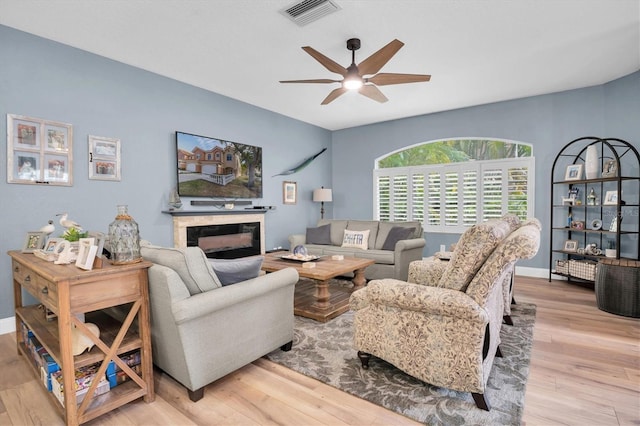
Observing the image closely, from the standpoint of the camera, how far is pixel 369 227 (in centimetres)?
550

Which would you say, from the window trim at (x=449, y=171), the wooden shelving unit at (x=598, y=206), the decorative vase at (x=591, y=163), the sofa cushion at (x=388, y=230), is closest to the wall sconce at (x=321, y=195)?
the window trim at (x=449, y=171)

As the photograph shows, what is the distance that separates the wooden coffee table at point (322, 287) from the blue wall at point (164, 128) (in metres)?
1.69

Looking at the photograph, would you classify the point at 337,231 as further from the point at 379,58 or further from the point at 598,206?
the point at 598,206

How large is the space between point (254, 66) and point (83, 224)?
2630 mm

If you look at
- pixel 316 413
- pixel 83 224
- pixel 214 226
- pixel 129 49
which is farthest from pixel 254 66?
pixel 316 413

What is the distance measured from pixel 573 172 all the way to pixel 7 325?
273 inches

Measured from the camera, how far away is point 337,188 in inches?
288

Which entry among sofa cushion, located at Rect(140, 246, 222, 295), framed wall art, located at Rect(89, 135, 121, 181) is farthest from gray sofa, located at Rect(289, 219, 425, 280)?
sofa cushion, located at Rect(140, 246, 222, 295)

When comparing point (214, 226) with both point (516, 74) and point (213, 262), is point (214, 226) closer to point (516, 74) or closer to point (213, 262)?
point (213, 262)

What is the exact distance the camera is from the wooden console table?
5.43 ft

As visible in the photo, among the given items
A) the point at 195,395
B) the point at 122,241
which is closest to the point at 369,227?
the point at 195,395

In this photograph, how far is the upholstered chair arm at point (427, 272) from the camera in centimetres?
295

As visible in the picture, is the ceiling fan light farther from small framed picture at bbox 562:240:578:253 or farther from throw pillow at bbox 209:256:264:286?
small framed picture at bbox 562:240:578:253

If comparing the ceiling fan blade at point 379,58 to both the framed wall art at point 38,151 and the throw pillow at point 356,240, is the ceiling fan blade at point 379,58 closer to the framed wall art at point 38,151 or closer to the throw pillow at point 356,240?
the throw pillow at point 356,240
